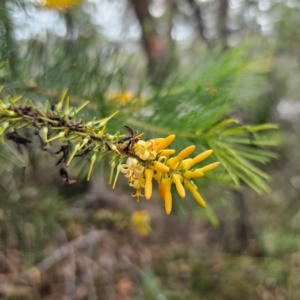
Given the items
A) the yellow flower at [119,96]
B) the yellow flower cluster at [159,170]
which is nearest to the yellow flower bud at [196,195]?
the yellow flower cluster at [159,170]

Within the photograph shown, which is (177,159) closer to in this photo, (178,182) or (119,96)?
(178,182)

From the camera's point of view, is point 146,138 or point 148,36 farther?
point 148,36

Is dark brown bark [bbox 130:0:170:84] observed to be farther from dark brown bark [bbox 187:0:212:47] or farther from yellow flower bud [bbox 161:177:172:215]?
yellow flower bud [bbox 161:177:172:215]

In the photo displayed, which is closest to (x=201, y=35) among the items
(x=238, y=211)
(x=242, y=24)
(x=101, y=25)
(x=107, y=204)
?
(x=242, y=24)

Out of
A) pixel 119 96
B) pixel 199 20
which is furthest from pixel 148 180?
pixel 199 20

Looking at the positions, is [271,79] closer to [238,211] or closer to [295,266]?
[238,211]

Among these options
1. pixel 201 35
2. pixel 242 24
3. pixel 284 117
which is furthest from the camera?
pixel 242 24

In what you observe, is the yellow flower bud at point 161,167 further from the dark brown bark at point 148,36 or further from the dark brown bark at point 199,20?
the dark brown bark at point 199,20
